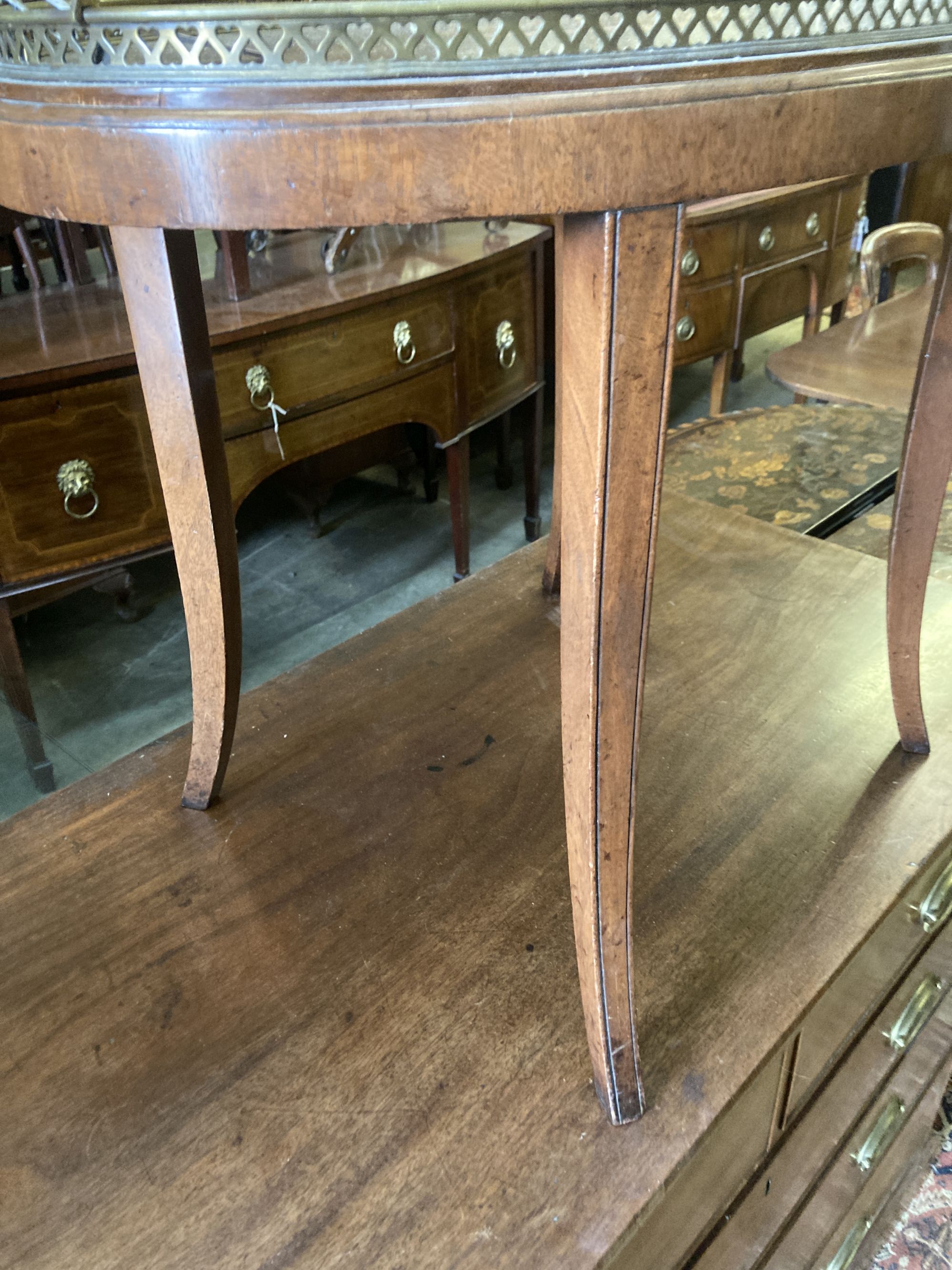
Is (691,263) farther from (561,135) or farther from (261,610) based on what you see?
(561,135)

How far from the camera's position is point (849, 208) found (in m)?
2.20

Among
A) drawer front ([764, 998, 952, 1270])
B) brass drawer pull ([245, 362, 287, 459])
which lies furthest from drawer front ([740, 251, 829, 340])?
drawer front ([764, 998, 952, 1270])

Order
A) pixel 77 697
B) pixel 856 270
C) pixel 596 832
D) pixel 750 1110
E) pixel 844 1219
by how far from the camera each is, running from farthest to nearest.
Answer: pixel 856 270, pixel 77 697, pixel 844 1219, pixel 750 1110, pixel 596 832

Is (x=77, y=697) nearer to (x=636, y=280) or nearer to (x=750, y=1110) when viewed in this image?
(x=750, y=1110)

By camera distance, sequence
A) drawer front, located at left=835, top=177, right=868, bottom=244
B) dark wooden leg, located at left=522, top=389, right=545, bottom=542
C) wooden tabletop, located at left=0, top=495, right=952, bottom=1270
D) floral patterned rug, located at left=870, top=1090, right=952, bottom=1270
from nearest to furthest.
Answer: wooden tabletop, located at left=0, top=495, right=952, bottom=1270 → floral patterned rug, located at left=870, top=1090, right=952, bottom=1270 → dark wooden leg, located at left=522, top=389, right=545, bottom=542 → drawer front, located at left=835, top=177, right=868, bottom=244

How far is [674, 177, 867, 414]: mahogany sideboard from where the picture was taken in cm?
186

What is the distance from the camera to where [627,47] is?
270 mm

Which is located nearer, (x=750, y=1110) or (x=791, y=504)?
(x=750, y=1110)

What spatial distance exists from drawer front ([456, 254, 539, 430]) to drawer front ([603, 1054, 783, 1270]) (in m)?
1.18

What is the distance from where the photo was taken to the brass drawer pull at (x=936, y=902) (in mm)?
617

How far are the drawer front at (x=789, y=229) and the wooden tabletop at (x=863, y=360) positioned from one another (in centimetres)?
35

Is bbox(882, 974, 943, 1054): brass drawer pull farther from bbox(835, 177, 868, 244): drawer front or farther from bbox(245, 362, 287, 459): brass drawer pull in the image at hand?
bbox(835, 177, 868, 244): drawer front

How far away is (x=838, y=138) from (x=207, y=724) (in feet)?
1.40

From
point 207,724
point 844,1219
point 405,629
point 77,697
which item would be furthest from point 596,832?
point 77,697
